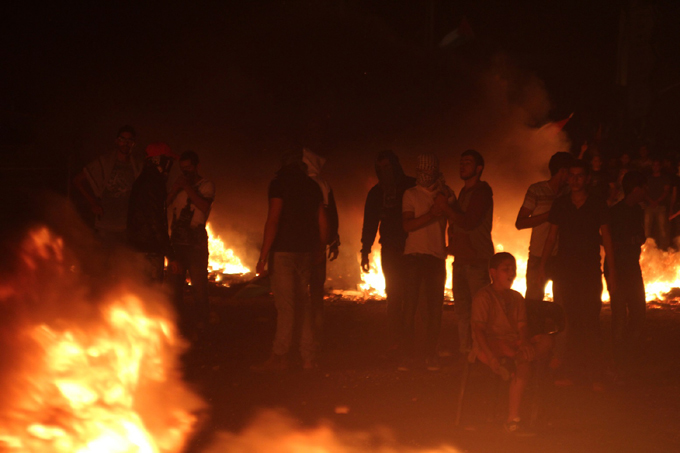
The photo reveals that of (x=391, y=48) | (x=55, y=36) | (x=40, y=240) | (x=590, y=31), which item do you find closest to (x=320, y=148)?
(x=391, y=48)

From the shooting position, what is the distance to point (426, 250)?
655 cm

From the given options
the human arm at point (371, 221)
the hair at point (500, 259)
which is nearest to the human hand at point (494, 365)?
the hair at point (500, 259)

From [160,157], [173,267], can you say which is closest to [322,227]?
[173,267]

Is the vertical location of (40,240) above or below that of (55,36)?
below

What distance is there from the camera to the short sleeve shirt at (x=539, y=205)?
641cm

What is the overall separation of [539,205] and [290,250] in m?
2.13

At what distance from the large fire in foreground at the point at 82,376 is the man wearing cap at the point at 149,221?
1.15 feet

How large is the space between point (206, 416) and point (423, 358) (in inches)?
87.2

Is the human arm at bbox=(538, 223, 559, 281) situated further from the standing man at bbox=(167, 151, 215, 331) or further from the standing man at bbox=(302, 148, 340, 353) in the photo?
the standing man at bbox=(167, 151, 215, 331)

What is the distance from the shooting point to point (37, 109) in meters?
11.6

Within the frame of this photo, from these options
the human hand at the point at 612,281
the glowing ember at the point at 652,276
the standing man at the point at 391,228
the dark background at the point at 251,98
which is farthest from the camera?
the dark background at the point at 251,98

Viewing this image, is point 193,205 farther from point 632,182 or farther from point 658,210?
point 658,210

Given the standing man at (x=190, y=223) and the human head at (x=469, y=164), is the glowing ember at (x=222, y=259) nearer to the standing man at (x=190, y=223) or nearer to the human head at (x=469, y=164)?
the standing man at (x=190, y=223)

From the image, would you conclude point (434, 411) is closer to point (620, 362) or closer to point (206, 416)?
point (206, 416)
